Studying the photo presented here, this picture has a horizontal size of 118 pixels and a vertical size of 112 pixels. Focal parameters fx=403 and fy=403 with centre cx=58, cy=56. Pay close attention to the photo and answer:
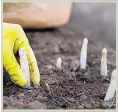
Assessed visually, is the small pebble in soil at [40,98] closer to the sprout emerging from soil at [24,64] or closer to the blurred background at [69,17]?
the sprout emerging from soil at [24,64]

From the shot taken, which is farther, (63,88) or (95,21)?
(95,21)

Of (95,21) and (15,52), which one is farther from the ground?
(15,52)

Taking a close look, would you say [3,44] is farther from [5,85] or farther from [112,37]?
[112,37]

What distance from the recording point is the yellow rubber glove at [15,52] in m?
1.83

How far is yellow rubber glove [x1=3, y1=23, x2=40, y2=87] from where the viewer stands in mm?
1832

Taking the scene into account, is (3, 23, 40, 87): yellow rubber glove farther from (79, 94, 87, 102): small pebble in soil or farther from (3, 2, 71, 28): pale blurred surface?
(3, 2, 71, 28): pale blurred surface

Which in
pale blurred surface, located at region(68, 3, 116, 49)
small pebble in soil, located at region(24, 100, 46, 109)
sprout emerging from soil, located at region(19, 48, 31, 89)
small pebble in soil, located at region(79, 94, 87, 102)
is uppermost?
sprout emerging from soil, located at region(19, 48, 31, 89)

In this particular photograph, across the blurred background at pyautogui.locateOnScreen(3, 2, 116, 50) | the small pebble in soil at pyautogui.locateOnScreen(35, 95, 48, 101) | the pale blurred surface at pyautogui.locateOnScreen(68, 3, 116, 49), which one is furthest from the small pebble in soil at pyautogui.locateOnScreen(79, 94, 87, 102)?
the pale blurred surface at pyautogui.locateOnScreen(68, 3, 116, 49)

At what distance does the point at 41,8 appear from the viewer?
2830 millimetres

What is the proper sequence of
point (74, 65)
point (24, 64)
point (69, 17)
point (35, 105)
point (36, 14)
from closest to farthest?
point (35, 105) → point (24, 64) → point (74, 65) → point (36, 14) → point (69, 17)

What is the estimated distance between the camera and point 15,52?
75.4 inches

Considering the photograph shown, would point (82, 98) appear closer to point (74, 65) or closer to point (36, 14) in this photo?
point (74, 65)

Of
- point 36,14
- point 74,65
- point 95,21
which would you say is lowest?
point 95,21

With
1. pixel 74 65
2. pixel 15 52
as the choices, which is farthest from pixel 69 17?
pixel 15 52
